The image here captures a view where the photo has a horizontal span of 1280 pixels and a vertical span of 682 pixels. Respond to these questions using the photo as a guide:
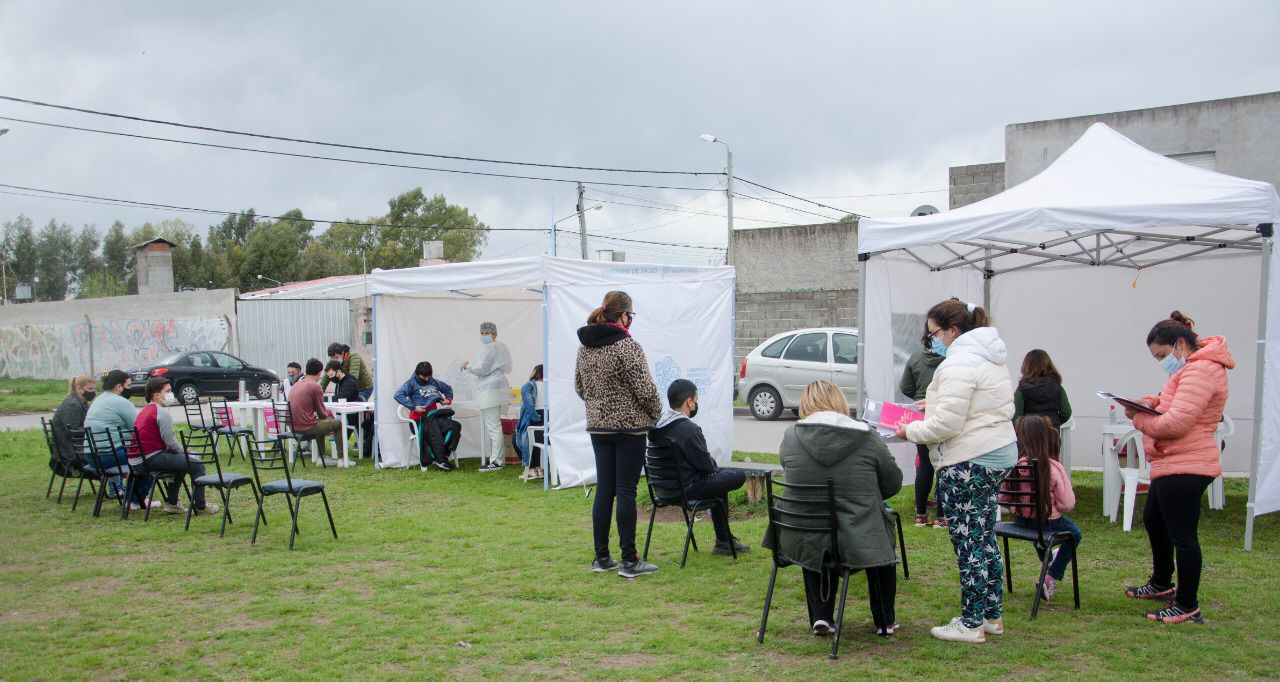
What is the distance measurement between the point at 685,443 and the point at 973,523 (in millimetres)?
2114

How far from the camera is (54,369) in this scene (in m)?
28.8

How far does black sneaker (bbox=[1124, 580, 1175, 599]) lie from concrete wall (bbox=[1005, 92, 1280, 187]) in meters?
15.4

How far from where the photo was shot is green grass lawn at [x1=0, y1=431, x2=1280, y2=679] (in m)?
4.30

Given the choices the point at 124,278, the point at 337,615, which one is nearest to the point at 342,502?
the point at 337,615

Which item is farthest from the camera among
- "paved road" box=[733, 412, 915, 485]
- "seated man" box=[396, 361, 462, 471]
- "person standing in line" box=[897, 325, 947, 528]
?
"seated man" box=[396, 361, 462, 471]

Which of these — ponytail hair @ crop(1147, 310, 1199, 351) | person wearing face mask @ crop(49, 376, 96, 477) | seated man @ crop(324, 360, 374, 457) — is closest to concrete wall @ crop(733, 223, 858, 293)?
seated man @ crop(324, 360, 374, 457)

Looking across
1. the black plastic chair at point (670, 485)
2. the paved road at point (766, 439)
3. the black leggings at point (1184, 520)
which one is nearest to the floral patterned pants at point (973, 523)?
the black leggings at point (1184, 520)

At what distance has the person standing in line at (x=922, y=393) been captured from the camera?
7219 mm

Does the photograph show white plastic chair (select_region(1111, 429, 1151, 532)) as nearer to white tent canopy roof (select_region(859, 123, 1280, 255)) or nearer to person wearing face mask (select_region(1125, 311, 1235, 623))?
white tent canopy roof (select_region(859, 123, 1280, 255))

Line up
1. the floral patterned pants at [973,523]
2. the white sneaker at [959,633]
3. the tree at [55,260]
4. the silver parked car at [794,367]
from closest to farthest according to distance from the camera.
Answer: the floral patterned pants at [973,523]
the white sneaker at [959,633]
the silver parked car at [794,367]
the tree at [55,260]

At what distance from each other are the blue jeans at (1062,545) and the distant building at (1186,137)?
15481mm

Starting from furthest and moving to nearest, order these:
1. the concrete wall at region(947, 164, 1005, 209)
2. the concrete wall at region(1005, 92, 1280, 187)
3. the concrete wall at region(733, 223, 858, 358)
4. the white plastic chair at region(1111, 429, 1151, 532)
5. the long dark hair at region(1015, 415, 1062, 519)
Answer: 1. the concrete wall at region(733, 223, 858, 358)
2. the concrete wall at region(947, 164, 1005, 209)
3. the concrete wall at region(1005, 92, 1280, 187)
4. the white plastic chair at region(1111, 429, 1151, 532)
5. the long dark hair at region(1015, 415, 1062, 519)

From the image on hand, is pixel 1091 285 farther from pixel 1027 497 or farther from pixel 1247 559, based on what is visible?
pixel 1027 497

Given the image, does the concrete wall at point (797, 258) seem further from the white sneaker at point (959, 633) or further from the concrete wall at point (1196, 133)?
the white sneaker at point (959, 633)
